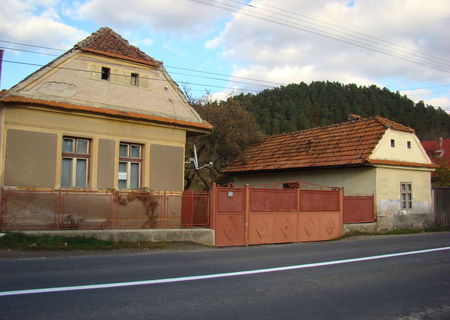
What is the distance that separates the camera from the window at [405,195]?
21266mm

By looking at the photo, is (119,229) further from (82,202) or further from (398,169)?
(398,169)

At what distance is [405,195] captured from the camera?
21.5 meters

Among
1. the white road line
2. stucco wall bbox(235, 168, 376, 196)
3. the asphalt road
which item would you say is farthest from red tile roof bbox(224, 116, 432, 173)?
the asphalt road

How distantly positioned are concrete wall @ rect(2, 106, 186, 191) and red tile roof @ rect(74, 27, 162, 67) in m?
2.59

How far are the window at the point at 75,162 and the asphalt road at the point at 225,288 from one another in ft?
15.1

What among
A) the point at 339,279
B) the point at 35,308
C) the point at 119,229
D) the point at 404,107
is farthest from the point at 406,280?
the point at 404,107

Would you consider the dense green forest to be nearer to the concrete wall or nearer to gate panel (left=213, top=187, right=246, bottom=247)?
the concrete wall

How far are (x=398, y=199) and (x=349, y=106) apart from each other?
5085 cm

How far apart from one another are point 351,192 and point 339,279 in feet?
42.7

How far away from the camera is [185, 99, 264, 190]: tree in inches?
1015

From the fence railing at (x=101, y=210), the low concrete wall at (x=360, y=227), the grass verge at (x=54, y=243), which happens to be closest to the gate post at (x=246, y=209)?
the fence railing at (x=101, y=210)

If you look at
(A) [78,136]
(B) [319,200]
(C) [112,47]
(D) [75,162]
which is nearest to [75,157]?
(D) [75,162]

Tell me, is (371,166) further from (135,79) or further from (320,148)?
(135,79)

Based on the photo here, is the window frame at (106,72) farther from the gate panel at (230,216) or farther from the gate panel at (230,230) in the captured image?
the gate panel at (230,230)
